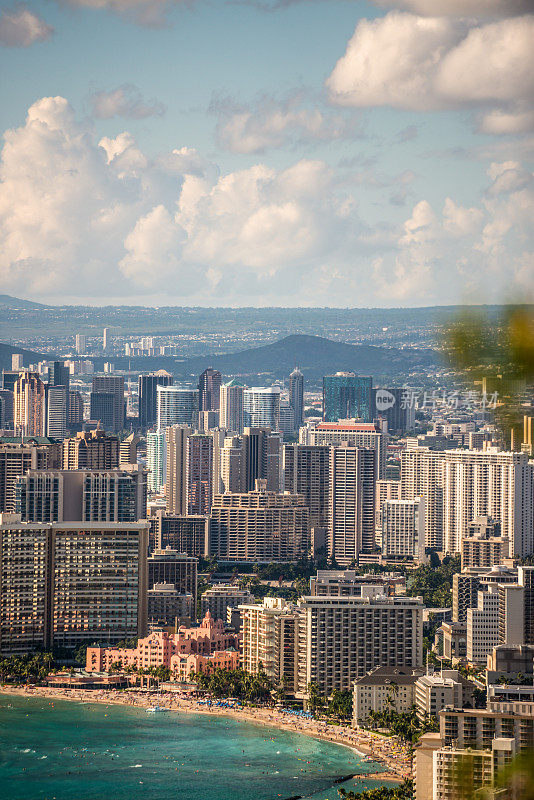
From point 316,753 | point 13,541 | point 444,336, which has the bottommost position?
point 316,753

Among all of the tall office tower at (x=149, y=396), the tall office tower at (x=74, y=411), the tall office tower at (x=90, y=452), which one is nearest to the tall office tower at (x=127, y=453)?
the tall office tower at (x=90, y=452)

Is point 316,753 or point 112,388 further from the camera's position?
point 112,388

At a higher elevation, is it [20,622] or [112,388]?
[112,388]

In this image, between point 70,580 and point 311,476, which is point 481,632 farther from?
point 311,476

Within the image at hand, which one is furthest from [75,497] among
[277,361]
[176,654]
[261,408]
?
[277,361]

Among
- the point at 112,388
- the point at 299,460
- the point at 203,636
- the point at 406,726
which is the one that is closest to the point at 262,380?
the point at 112,388

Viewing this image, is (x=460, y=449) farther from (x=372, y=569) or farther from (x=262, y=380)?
(x=262, y=380)

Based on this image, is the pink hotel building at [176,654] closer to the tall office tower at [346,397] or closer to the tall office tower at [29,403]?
the tall office tower at [29,403]
